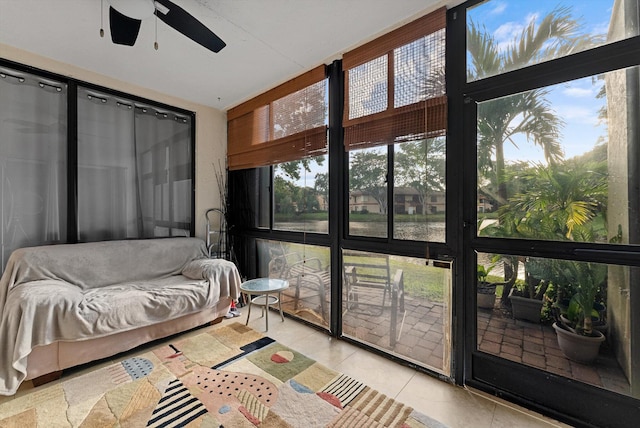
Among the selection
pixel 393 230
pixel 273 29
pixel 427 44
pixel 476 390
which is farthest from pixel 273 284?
pixel 427 44

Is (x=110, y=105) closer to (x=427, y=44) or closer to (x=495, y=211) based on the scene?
(x=427, y=44)

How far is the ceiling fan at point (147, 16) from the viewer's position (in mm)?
1480

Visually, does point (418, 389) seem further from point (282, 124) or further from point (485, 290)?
point (282, 124)

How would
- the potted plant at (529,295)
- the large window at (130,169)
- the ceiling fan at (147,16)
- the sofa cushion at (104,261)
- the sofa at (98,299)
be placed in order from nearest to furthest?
the ceiling fan at (147,16), the potted plant at (529,295), the sofa at (98,299), the sofa cushion at (104,261), the large window at (130,169)

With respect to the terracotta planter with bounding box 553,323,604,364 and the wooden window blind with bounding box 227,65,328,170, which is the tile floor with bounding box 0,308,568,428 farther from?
the wooden window blind with bounding box 227,65,328,170

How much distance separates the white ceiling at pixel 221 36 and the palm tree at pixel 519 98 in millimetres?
419

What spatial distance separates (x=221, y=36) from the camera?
218 cm

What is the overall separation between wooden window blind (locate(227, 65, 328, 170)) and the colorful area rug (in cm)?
193

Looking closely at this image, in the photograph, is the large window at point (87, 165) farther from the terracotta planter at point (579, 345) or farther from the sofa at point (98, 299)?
the terracotta planter at point (579, 345)

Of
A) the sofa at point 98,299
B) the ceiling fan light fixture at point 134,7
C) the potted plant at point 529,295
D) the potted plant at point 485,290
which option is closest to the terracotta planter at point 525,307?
the potted plant at point 529,295

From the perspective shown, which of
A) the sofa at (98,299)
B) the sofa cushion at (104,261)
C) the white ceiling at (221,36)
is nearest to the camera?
the sofa at (98,299)

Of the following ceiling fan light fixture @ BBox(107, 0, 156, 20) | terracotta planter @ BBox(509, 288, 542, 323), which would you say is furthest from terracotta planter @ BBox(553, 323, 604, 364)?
ceiling fan light fixture @ BBox(107, 0, 156, 20)

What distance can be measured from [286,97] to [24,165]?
2515mm

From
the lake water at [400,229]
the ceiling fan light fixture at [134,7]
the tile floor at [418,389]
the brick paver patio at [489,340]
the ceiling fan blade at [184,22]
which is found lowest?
the tile floor at [418,389]
